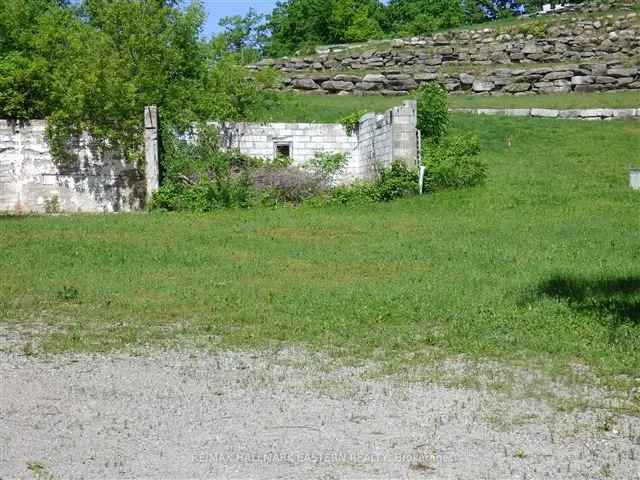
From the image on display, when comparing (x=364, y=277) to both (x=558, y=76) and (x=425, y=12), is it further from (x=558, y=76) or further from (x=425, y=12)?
(x=425, y=12)

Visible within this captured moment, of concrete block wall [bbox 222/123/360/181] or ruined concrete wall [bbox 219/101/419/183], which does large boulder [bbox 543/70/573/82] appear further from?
concrete block wall [bbox 222/123/360/181]

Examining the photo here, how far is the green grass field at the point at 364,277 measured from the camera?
28.7 ft

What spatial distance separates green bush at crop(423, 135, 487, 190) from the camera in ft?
71.0

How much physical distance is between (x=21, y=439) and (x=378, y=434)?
2179mm

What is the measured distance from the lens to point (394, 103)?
3353cm

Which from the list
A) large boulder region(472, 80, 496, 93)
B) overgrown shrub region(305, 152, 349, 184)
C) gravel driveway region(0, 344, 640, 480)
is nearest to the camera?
gravel driveway region(0, 344, 640, 480)

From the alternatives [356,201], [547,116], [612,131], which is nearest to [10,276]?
[356,201]

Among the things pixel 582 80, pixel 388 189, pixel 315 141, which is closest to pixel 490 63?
pixel 582 80

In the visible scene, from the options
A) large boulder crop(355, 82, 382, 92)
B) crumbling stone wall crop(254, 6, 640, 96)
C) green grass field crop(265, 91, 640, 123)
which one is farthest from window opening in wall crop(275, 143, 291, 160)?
large boulder crop(355, 82, 382, 92)

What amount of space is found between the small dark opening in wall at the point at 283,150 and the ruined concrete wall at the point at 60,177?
360 cm

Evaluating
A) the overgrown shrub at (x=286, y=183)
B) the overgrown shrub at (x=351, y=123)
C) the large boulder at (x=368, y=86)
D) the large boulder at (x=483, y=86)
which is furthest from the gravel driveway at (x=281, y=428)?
the large boulder at (x=483, y=86)

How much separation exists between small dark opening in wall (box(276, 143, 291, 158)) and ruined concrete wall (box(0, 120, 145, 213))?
3596mm

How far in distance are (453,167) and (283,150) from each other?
197 inches

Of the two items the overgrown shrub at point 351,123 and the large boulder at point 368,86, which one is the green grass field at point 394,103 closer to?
the large boulder at point 368,86
